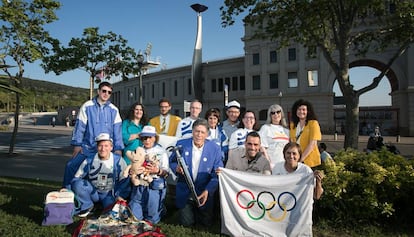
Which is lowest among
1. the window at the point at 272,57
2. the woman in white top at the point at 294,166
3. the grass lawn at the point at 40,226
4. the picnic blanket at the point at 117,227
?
the grass lawn at the point at 40,226

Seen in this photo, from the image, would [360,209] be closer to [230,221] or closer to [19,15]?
[230,221]

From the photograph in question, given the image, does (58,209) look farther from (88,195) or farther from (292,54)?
(292,54)

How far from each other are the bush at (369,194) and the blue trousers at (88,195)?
3.39m

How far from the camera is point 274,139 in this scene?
536cm

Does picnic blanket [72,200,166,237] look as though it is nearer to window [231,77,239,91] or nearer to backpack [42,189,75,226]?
backpack [42,189,75,226]

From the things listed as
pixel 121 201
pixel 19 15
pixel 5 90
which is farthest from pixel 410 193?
pixel 19 15

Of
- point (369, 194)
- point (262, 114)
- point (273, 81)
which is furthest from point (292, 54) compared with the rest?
point (369, 194)

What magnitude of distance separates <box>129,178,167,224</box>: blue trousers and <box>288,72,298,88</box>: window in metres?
29.5

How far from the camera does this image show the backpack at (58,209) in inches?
176

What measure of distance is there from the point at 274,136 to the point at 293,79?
28.5 m

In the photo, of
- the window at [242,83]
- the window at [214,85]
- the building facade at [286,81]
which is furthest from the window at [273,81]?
the window at [214,85]

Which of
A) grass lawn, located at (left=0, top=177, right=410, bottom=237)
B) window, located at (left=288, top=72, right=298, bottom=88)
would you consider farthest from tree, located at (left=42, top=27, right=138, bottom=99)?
window, located at (left=288, top=72, right=298, bottom=88)

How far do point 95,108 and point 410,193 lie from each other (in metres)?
5.20

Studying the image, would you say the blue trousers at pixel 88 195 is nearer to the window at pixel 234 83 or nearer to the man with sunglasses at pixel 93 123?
the man with sunglasses at pixel 93 123
